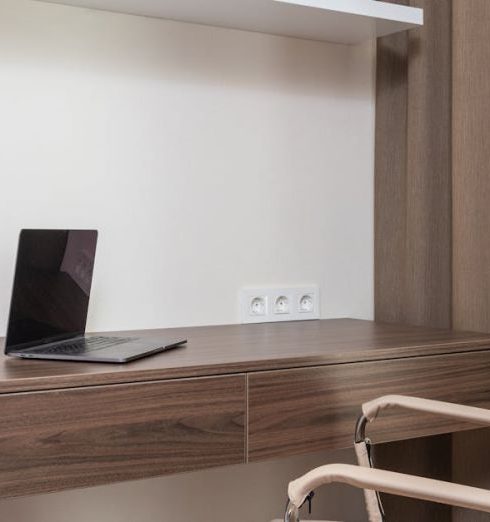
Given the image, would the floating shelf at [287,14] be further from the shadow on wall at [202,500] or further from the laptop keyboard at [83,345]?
the shadow on wall at [202,500]

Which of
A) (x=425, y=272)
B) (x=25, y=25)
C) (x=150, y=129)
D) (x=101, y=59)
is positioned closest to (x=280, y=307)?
(x=425, y=272)

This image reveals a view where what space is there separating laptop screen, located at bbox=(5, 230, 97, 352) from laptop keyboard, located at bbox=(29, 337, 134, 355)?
0.11 ft

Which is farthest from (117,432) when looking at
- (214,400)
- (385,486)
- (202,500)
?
(202,500)

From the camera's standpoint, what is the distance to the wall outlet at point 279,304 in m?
2.13

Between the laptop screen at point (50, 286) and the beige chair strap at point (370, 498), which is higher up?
the laptop screen at point (50, 286)

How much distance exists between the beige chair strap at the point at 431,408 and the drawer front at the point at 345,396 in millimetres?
92

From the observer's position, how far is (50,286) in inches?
63.0

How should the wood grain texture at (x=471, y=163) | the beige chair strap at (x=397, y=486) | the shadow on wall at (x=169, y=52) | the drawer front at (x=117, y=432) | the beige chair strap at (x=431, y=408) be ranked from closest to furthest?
the beige chair strap at (x=397, y=486) < the drawer front at (x=117, y=432) < the beige chair strap at (x=431, y=408) < the shadow on wall at (x=169, y=52) < the wood grain texture at (x=471, y=163)

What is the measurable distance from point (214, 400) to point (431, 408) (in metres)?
0.41

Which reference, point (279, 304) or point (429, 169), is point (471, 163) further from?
point (279, 304)

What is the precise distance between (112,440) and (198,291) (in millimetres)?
727

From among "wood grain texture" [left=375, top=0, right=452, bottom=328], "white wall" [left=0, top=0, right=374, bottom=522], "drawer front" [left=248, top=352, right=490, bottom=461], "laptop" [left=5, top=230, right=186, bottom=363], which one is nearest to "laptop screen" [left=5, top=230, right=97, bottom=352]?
"laptop" [left=5, top=230, right=186, bottom=363]

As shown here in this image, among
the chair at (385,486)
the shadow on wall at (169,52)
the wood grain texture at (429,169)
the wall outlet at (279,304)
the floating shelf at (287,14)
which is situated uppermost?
the floating shelf at (287,14)

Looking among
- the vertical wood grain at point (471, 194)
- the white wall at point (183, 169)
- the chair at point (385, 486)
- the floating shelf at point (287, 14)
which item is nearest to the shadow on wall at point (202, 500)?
the white wall at point (183, 169)
